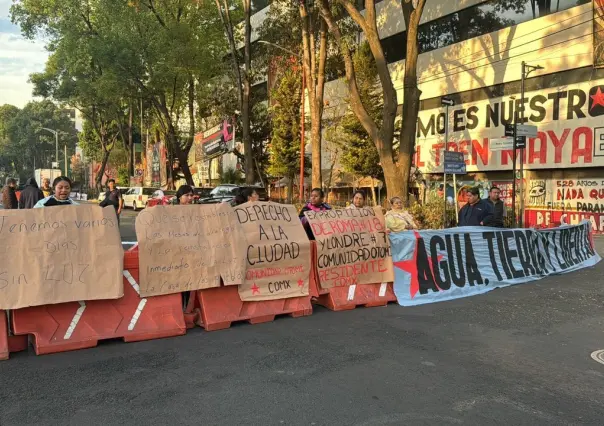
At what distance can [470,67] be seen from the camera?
24.5 metres

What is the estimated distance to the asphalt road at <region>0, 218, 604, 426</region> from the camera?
3.62m

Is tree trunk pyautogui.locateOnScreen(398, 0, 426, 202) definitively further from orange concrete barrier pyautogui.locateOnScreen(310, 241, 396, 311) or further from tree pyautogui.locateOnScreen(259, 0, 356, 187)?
orange concrete barrier pyautogui.locateOnScreen(310, 241, 396, 311)

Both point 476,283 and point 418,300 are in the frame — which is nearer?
point 418,300

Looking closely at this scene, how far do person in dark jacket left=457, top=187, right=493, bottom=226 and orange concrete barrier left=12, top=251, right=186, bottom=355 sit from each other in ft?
20.7

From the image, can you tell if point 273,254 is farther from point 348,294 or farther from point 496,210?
point 496,210

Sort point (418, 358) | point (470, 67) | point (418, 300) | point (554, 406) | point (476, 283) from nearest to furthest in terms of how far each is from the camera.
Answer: point (554, 406) < point (418, 358) < point (418, 300) < point (476, 283) < point (470, 67)

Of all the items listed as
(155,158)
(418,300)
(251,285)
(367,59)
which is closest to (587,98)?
(367,59)

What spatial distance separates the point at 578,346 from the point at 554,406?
1874 millimetres

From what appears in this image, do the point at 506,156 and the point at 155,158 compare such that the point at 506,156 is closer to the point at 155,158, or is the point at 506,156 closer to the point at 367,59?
the point at 367,59

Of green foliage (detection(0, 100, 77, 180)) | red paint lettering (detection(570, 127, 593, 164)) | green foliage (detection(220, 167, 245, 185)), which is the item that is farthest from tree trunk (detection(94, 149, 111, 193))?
red paint lettering (detection(570, 127, 593, 164))

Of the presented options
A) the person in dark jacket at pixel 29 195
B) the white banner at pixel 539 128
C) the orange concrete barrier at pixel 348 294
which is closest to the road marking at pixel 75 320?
the orange concrete barrier at pixel 348 294

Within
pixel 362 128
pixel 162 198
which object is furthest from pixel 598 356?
pixel 162 198

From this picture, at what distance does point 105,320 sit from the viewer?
209 inches

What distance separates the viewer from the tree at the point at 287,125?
1254 inches
